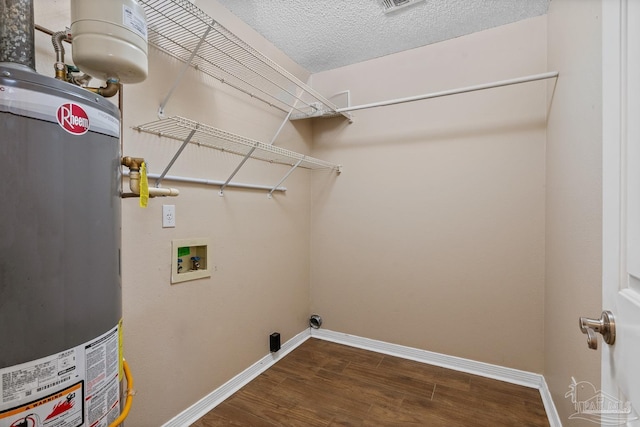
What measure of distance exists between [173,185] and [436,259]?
187cm

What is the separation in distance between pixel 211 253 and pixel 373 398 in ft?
4.44

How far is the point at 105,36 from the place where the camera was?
784 millimetres

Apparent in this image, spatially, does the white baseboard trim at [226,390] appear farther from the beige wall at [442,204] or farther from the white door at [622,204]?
the white door at [622,204]

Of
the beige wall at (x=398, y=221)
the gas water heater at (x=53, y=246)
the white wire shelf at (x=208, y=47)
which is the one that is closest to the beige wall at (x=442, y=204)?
the beige wall at (x=398, y=221)

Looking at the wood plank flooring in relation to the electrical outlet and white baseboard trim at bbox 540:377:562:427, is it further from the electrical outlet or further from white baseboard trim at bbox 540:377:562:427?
the electrical outlet

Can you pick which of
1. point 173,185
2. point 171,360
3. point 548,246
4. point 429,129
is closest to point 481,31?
point 429,129

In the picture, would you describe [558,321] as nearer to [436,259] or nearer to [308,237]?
[436,259]

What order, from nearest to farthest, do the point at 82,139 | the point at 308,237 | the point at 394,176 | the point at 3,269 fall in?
the point at 3,269 → the point at 82,139 → the point at 394,176 → the point at 308,237

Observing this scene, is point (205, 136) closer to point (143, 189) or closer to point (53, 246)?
point (143, 189)

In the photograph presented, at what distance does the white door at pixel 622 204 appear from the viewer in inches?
20.0

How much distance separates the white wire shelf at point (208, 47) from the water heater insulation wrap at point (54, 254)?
2.45ft

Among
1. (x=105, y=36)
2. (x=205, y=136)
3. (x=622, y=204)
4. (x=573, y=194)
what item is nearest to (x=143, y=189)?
(x=105, y=36)

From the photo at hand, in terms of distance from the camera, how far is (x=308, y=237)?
105 inches

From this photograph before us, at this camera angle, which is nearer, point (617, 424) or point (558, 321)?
point (617, 424)
